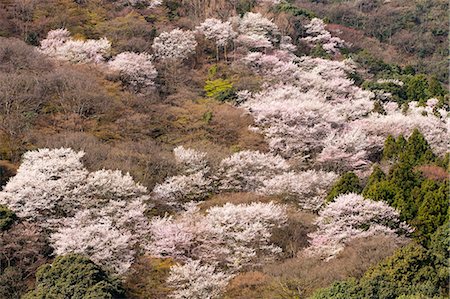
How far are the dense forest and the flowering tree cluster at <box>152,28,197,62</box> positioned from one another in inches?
6.5

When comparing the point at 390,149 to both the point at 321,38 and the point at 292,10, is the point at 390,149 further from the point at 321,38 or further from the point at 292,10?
the point at 292,10

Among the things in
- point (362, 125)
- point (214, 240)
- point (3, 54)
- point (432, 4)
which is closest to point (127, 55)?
point (3, 54)

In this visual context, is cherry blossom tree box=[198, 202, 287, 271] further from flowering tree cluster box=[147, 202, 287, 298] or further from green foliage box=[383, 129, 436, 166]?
green foliage box=[383, 129, 436, 166]

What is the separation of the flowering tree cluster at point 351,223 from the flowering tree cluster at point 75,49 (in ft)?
74.8

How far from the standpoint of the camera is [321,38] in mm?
56688

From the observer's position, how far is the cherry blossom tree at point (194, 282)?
21.7m

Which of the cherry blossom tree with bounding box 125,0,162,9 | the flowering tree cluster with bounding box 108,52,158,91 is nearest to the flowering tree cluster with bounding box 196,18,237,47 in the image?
the cherry blossom tree with bounding box 125,0,162,9

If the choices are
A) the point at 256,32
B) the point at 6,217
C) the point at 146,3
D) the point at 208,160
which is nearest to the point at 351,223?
the point at 208,160

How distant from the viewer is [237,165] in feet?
99.1

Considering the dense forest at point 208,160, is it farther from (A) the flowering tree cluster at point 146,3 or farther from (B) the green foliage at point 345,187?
(A) the flowering tree cluster at point 146,3

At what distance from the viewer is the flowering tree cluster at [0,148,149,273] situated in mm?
22906

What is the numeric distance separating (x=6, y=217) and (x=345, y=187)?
1424 cm

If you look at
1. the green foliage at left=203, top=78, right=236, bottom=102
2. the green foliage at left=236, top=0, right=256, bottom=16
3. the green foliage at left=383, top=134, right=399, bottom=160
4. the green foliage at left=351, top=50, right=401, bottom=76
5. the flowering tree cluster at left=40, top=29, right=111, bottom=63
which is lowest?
the green foliage at left=351, top=50, right=401, bottom=76

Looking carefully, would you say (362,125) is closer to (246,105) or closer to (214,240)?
(246,105)
